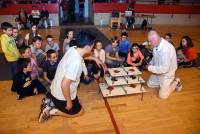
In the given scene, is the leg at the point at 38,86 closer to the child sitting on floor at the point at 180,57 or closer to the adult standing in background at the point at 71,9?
the child sitting on floor at the point at 180,57

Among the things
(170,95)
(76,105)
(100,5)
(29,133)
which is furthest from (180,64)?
(100,5)

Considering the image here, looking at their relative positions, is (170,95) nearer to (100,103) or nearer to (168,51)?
(168,51)

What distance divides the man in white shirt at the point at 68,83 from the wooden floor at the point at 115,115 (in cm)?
14

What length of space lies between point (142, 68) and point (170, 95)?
1.20 m

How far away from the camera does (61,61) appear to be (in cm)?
279

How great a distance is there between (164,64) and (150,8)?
699 cm

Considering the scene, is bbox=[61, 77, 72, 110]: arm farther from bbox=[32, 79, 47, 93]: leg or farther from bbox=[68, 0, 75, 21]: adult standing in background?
bbox=[68, 0, 75, 21]: adult standing in background

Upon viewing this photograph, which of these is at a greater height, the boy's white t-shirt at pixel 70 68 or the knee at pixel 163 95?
the boy's white t-shirt at pixel 70 68

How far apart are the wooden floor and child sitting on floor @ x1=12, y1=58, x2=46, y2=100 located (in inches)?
4.5

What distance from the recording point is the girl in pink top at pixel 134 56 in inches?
170

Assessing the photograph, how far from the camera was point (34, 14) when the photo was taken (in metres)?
8.03

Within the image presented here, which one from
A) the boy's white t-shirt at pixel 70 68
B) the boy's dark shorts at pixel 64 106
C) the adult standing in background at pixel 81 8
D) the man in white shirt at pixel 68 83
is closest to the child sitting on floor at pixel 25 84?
the man in white shirt at pixel 68 83

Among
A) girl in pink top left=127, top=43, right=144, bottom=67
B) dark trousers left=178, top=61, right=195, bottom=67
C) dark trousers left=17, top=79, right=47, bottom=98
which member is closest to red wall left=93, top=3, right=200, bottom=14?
dark trousers left=178, top=61, right=195, bottom=67

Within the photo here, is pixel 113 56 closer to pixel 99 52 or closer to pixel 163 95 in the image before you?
pixel 99 52
